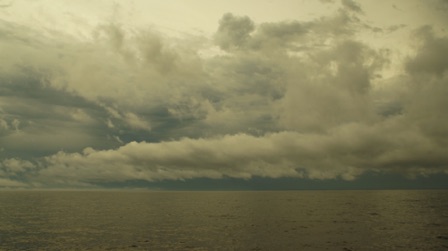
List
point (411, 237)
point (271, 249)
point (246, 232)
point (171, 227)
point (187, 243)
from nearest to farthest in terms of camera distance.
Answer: point (271, 249)
point (187, 243)
point (411, 237)
point (246, 232)
point (171, 227)

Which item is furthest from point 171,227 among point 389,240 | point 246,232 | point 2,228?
point 389,240

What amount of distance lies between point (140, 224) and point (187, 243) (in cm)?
2854

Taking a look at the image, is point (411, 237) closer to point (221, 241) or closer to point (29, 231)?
point (221, 241)

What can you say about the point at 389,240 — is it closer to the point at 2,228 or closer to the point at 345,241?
the point at 345,241

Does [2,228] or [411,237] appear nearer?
[411,237]

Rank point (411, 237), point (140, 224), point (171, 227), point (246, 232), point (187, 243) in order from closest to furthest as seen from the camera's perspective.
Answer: point (187, 243), point (411, 237), point (246, 232), point (171, 227), point (140, 224)

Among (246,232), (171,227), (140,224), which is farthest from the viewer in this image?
(140,224)

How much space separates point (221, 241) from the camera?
59062mm

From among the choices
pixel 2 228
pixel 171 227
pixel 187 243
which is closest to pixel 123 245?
pixel 187 243

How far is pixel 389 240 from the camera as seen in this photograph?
196 ft

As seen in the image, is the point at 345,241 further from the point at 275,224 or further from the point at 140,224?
the point at 140,224

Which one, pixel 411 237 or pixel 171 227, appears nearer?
pixel 411 237

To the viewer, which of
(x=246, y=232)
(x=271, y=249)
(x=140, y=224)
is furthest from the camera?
(x=140, y=224)

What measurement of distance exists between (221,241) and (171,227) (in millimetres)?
21352
